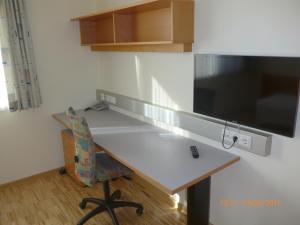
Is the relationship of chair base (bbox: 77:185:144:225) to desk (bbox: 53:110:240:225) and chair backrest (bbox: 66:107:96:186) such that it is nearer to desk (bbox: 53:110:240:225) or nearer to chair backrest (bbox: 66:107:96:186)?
chair backrest (bbox: 66:107:96:186)

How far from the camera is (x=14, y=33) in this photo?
2646 millimetres

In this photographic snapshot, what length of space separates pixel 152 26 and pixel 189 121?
3.03 feet

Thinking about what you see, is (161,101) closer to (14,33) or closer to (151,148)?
(151,148)

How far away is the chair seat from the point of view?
6.96 feet

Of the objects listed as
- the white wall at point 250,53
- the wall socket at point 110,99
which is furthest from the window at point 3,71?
the white wall at point 250,53

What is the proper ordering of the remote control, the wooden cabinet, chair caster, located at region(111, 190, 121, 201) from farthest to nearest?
the wooden cabinet < chair caster, located at region(111, 190, 121, 201) < the remote control

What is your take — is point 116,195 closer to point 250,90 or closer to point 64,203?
point 64,203

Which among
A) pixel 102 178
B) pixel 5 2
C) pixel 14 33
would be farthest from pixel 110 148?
pixel 5 2

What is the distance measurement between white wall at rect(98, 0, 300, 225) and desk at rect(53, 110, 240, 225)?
9.0 inches

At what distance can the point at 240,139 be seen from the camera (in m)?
1.83

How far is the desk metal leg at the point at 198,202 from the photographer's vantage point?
1824 millimetres

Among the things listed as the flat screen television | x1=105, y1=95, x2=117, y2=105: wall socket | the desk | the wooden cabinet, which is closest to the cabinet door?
the wooden cabinet

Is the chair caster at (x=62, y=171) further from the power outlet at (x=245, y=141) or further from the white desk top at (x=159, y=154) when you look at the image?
the power outlet at (x=245, y=141)

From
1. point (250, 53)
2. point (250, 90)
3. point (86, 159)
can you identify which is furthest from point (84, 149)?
point (250, 53)
